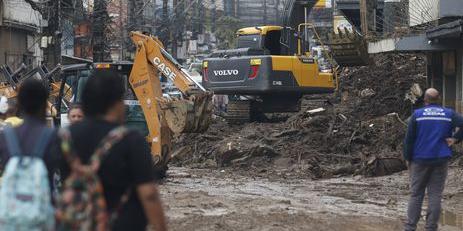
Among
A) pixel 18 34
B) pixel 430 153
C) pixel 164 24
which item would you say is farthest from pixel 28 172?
pixel 164 24

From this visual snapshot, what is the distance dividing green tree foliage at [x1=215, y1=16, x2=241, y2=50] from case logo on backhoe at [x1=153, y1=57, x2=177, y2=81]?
184ft

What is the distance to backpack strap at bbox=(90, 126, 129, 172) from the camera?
4.63 metres

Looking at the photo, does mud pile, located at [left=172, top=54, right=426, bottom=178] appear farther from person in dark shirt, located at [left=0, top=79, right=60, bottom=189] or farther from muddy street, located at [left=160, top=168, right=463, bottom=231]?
person in dark shirt, located at [left=0, top=79, right=60, bottom=189]

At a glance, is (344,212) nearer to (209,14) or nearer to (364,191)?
(364,191)

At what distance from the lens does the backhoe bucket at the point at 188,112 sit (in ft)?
47.5

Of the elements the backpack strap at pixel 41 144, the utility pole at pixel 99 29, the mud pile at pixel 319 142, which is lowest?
the mud pile at pixel 319 142

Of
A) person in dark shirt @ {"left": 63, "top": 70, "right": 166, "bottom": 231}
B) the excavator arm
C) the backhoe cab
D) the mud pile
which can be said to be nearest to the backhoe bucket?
the excavator arm

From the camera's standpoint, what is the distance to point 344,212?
12.0m

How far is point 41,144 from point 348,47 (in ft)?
56.3

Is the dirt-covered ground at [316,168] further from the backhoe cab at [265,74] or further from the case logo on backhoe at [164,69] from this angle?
the case logo on backhoe at [164,69]

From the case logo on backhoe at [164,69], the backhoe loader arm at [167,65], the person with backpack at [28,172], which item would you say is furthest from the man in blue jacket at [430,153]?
the case logo on backhoe at [164,69]

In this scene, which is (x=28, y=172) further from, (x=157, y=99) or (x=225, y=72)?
(x=225, y=72)

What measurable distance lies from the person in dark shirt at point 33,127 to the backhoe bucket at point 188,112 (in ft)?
30.0

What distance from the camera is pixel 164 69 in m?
15.0
